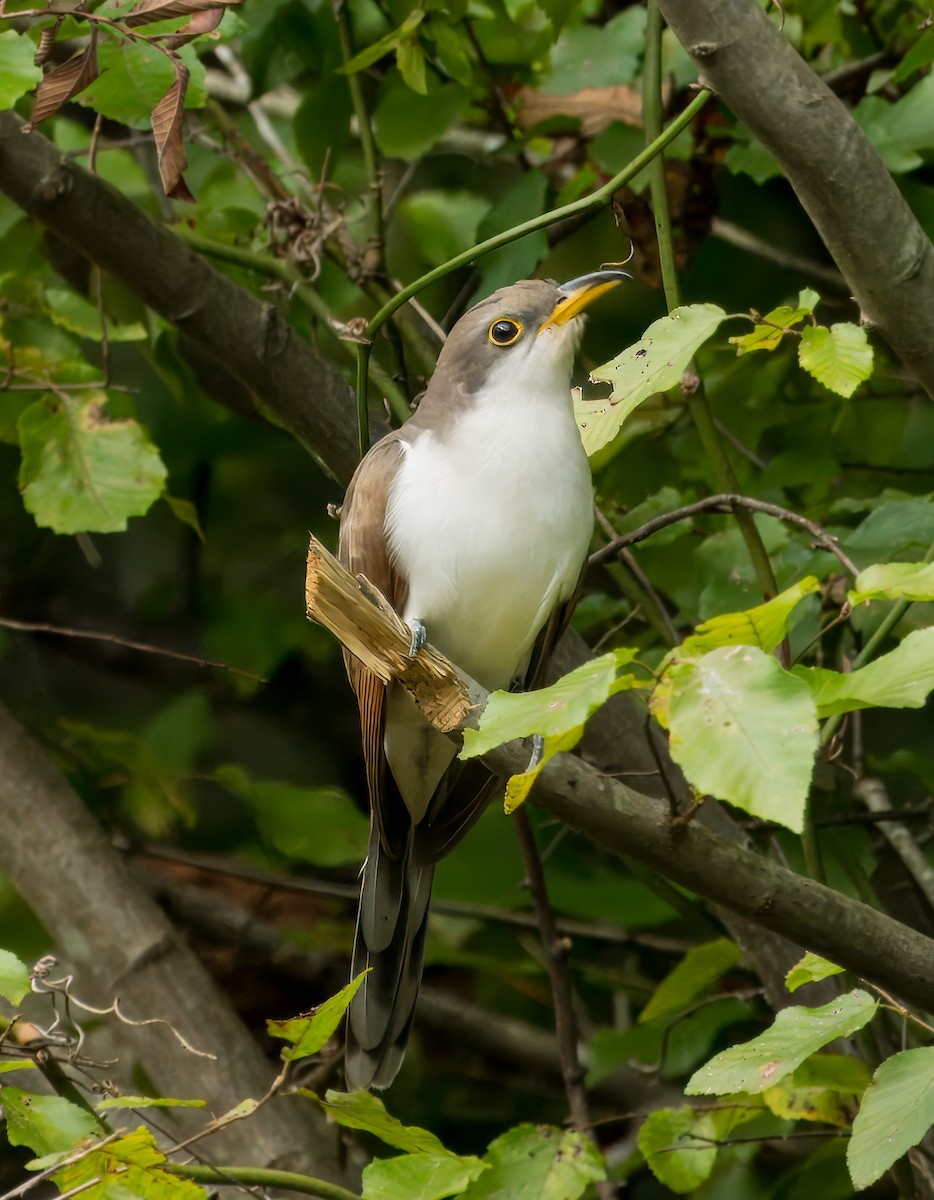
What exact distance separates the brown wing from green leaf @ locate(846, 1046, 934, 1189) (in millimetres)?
1155

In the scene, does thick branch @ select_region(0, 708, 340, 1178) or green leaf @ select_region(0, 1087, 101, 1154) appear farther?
thick branch @ select_region(0, 708, 340, 1178)

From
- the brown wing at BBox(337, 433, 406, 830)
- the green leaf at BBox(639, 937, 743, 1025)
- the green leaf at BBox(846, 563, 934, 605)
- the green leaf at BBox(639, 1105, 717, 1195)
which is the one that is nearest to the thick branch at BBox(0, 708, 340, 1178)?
the green leaf at BBox(639, 937, 743, 1025)

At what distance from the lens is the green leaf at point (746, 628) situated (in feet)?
4.34

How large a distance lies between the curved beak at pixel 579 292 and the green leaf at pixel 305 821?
166 cm

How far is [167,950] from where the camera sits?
3455 millimetres

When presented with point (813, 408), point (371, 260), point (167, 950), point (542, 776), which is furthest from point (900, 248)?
point (167, 950)

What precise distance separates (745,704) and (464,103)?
2.41 meters

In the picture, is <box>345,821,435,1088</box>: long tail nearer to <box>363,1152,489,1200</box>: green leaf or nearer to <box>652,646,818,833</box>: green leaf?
<box>363,1152,489,1200</box>: green leaf

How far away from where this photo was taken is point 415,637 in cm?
219

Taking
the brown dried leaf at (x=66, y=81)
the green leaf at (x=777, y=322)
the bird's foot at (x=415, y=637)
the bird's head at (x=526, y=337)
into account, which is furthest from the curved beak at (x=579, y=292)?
the brown dried leaf at (x=66, y=81)

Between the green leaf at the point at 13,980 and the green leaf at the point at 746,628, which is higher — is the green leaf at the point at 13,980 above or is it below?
below

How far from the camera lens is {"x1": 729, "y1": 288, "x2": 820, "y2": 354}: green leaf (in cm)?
194

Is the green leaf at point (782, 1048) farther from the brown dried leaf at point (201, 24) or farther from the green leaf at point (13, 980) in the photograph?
the brown dried leaf at point (201, 24)

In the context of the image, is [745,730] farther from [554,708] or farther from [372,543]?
[372,543]
